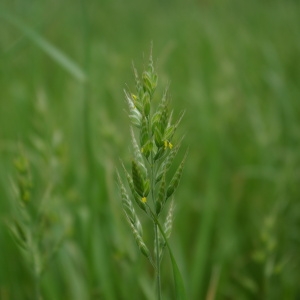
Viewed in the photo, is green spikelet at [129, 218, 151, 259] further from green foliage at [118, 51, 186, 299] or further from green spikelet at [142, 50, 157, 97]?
green spikelet at [142, 50, 157, 97]

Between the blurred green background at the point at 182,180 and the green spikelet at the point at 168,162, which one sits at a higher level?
the blurred green background at the point at 182,180

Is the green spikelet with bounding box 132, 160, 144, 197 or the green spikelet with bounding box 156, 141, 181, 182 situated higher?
the green spikelet with bounding box 156, 141, 181, 182

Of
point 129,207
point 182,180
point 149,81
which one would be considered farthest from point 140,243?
point 182,180

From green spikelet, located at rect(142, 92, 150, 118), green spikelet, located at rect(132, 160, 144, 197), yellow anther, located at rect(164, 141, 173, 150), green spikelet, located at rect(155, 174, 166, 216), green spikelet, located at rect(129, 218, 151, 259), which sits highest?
green spikelet, located at rect(142, 92, 150, 118)

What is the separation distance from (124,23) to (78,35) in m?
0.57

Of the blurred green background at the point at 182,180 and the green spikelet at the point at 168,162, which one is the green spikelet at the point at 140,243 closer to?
the green spikelet at the point at 168,162

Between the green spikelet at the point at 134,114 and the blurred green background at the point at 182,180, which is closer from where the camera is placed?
the green spikelet at the point at 134,114

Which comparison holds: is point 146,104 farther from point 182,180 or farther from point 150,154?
point 182,180

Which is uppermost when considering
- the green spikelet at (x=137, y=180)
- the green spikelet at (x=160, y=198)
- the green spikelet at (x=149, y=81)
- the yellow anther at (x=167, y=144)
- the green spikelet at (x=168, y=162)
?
the green spikelet at (x=149, y=81)

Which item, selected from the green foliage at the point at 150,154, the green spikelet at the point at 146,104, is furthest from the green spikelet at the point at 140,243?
the green spikelet at the point at 146,104

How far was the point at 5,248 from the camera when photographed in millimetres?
1186

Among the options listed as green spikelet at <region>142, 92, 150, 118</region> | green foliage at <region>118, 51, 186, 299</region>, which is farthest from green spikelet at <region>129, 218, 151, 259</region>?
green spikelet at <region>142, 92, 150, 118</region>

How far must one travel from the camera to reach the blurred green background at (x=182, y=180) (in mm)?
1011

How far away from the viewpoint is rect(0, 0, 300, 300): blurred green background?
1011 mm
